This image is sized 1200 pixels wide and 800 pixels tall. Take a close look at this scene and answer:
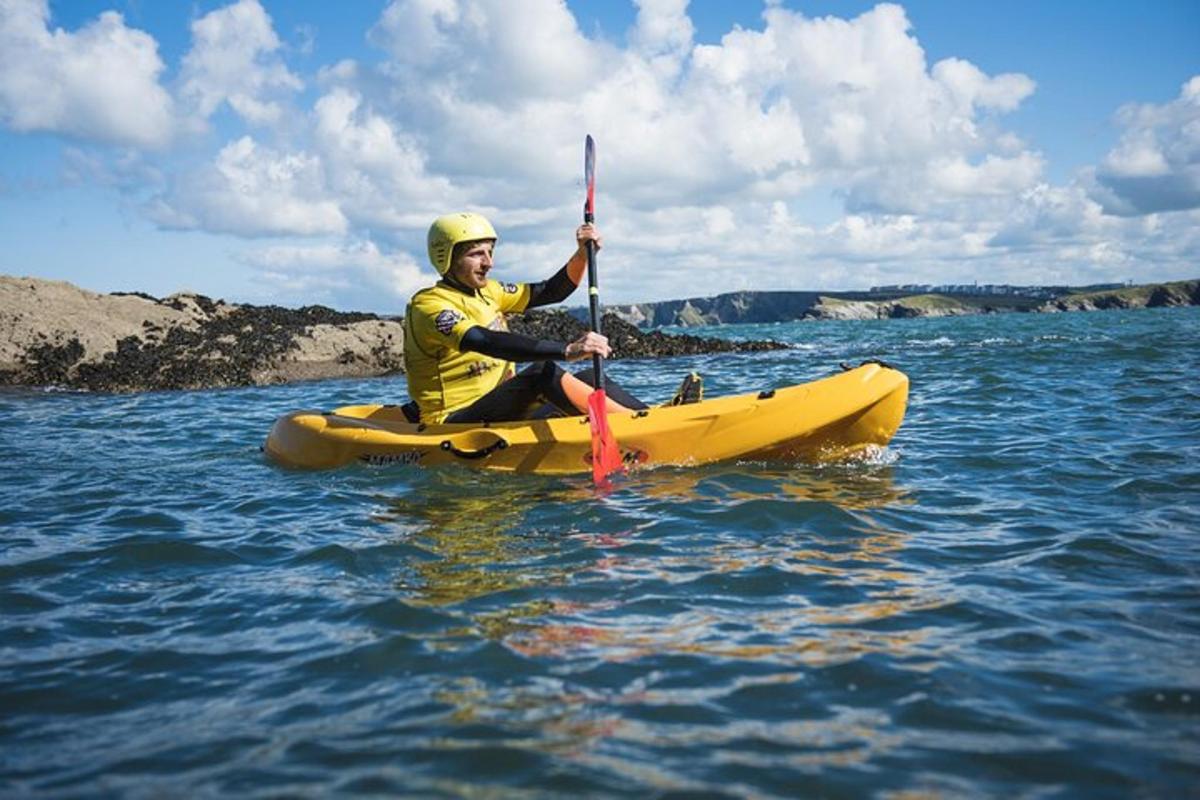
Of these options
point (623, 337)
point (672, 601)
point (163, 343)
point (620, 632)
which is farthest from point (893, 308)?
point (620, 632)

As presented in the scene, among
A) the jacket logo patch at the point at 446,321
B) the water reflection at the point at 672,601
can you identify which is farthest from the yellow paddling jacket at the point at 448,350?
the water reflection at the point at 672,601

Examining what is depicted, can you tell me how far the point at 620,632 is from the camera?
154 inches

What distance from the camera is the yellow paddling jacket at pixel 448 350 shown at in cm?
754

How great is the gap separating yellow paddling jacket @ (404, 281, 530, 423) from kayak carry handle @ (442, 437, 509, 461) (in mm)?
540

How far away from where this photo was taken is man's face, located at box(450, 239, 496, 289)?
7.64 m

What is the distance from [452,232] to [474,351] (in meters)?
0.96

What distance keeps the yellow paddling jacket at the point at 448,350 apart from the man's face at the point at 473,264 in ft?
0.36

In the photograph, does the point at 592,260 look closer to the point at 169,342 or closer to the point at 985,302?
the point at 169,342

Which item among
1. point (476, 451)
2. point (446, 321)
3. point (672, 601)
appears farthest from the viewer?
point (476, 451)

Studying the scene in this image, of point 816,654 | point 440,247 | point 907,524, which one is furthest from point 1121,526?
point 440,247

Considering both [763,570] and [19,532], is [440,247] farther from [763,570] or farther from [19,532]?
[763,570]

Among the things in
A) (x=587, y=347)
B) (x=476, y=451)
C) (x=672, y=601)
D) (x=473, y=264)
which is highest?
(x=473, y=264)

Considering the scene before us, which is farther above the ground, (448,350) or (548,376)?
(448,350)

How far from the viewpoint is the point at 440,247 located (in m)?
7.64
